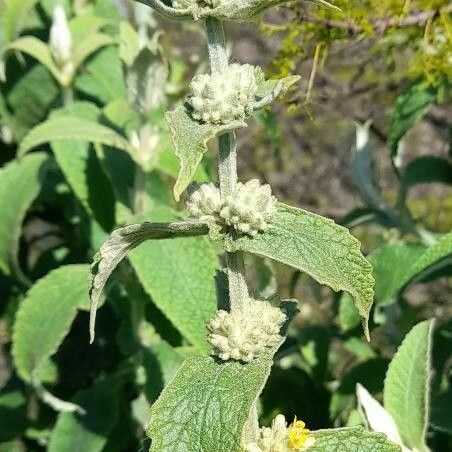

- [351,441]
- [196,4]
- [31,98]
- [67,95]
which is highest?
[31,98]

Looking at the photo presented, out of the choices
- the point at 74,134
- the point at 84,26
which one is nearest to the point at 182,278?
the point at 74,134

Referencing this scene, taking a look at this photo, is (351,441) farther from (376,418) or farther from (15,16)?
(15,16)

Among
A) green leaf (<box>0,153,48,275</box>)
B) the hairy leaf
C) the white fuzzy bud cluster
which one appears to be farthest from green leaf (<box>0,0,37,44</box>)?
the white fuzzy bud cluster

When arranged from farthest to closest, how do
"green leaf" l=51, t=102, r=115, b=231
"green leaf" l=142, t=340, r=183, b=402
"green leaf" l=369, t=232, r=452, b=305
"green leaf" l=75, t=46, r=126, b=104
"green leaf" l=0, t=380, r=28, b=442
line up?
"green leaf" l=75, t=46, r=126, b=104 < "green leaf" l=0, t=380, r=28, b=442 < "green leaf" l=51, t=102, r=115, b=231 < "green leaf" l=142, t=340, r=183, b=402 < "green leaf" l=369, t=232, r=452, b=305

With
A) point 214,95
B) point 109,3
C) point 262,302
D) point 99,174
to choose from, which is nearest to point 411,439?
point 262,302

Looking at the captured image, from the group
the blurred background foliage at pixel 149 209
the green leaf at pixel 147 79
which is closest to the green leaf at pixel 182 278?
the blurred background foliage at pixel 149 209

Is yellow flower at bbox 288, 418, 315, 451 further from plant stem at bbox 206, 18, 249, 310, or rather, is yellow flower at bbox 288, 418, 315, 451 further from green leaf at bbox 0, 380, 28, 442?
green leaf at bbox 0, 380, 28, 442

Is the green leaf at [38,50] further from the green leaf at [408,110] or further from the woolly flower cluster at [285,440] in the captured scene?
the woolly flower cluster at [285,440]
